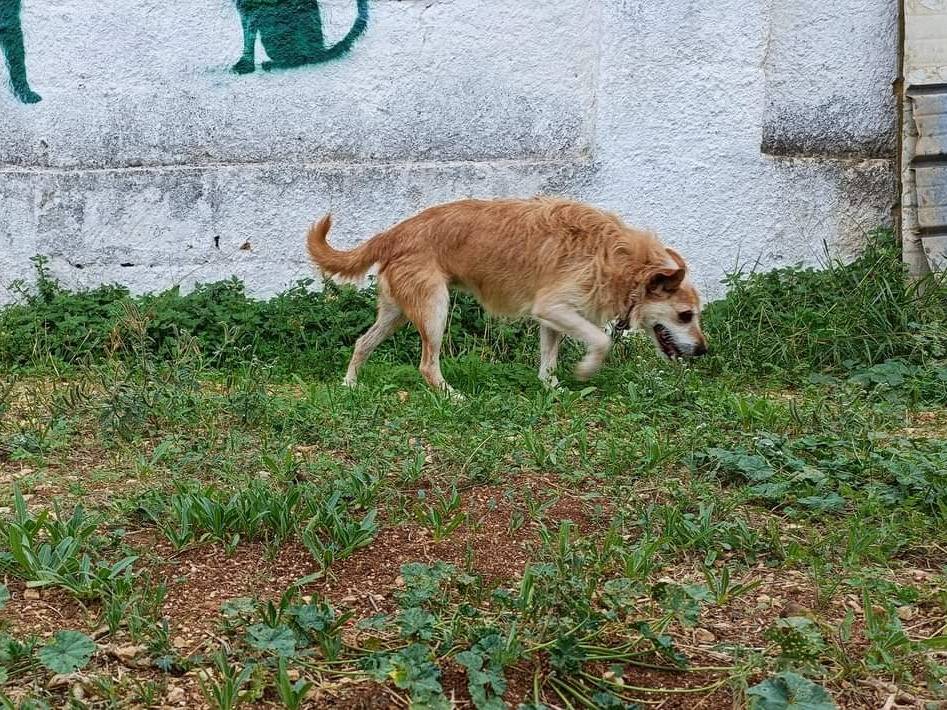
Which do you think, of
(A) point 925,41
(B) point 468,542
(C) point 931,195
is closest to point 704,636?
(B) point 468,542

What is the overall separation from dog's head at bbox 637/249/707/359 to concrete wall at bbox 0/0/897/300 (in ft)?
4.13

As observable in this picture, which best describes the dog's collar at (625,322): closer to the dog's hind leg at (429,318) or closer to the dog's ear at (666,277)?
the dog's ear at (666,277)

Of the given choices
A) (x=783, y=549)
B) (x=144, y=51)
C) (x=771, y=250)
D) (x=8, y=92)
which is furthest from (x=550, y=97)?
(x=783, y=549)

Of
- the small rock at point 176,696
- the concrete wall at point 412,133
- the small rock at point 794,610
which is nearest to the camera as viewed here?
the small rock at point 176,696

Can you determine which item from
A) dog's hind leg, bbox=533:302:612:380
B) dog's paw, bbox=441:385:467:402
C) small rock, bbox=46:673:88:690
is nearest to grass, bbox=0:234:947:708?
small rock, bbox=46:673:88:690

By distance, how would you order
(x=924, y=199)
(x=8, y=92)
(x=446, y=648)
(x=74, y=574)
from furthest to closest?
(x=8, y=92), (x=924, y=199), (x=74, y=574), (x=446, y=648)

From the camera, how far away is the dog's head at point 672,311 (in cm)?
610

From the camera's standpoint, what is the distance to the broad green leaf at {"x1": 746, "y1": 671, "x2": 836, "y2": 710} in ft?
7.70

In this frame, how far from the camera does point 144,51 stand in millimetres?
7434

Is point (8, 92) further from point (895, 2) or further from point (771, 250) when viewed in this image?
point (895, 2)

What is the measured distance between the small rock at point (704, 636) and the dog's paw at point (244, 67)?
5.83 m

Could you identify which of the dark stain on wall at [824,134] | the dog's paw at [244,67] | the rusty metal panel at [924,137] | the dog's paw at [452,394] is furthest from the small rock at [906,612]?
the dog's paw at [244,67]

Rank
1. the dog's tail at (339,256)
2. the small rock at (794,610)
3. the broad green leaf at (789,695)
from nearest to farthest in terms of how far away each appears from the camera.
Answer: the broad green leaf at (789,695) < the small rock at (794,610) < the dog's tail at (339,256)

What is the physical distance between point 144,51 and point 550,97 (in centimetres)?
293
